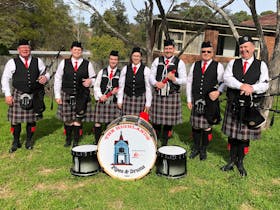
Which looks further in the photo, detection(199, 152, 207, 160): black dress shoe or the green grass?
detection(199, 152, 207, 160): black dress shoe

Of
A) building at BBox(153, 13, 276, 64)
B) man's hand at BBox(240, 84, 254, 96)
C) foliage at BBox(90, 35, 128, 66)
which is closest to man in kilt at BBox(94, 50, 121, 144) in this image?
man's hand at BBox(240, 84, 254, 96)

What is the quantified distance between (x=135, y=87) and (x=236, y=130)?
5.28 ft

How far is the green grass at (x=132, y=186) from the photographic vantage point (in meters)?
3.24

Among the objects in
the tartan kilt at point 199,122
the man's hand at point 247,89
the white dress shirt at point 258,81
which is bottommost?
the tartan kilt at point 199,122

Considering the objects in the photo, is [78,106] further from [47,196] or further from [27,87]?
[47,196]

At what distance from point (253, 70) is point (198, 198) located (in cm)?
167

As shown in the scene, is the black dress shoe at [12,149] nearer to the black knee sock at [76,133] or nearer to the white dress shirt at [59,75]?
the black knee sock at [76,133]

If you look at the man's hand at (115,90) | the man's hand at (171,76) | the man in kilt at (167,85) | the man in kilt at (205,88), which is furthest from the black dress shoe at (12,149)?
the man in kilt at (205,88)

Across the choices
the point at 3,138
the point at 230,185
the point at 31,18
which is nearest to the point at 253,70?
the point at 230,185

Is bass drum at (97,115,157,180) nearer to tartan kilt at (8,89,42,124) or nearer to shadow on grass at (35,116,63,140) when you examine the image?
tartan kilt at (8,89,42,124)

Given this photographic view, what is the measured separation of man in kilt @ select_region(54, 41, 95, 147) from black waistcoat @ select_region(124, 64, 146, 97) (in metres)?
0.58

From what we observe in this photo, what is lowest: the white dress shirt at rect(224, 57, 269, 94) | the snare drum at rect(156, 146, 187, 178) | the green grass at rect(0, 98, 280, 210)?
the green grass at rect(0, 98, 280, 210)

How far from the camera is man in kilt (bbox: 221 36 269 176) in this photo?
3619 millimetres

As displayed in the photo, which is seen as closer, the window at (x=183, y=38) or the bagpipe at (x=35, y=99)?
the bagpipe at (x=35, y=99)
